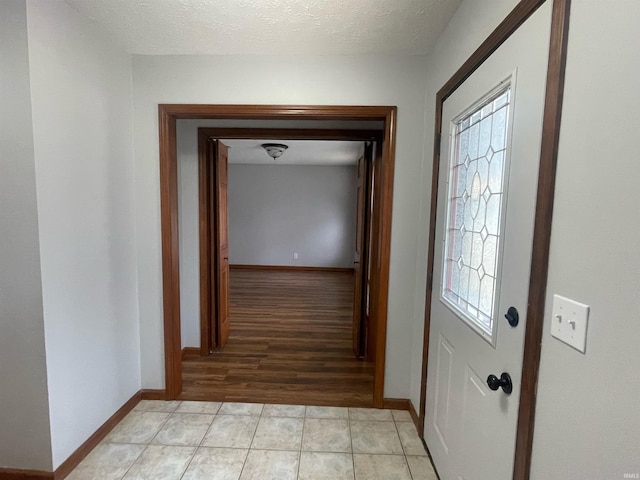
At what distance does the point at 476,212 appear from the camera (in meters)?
1.29

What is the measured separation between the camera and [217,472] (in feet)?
5.17

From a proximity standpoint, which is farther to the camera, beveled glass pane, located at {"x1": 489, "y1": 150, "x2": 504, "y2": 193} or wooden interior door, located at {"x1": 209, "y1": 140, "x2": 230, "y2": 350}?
wooden interior door, located at {"x1": 209, "y1": 140, "x2": 230, "y2": 350}

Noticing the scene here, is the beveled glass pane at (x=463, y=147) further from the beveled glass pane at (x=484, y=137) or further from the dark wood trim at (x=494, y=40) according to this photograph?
the dark wood trim at (x=494, y=40)

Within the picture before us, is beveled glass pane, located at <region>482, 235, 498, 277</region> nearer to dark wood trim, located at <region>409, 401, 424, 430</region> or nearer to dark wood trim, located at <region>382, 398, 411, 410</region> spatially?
dark wood trim, located at <region>409, 401, 424, 430</region>

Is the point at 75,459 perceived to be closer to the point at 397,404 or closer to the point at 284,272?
the point at 397,404

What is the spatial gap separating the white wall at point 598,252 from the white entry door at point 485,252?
12 centimetres

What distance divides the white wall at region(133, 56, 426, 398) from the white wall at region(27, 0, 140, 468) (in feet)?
0.31

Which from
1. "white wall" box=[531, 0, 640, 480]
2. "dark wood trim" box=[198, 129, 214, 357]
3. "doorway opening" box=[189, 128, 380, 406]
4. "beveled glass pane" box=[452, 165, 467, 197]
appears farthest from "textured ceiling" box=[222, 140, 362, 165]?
"white wall" box=[531, 0, 640, 480]

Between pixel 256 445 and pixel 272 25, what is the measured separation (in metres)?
2.46

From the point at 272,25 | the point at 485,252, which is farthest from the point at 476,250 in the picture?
the point at 272,25

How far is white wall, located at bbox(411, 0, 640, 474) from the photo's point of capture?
60 cm

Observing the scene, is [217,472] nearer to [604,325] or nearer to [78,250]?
[78,250]

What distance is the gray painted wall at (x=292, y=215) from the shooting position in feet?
22.5

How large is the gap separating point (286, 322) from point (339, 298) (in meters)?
1.36
